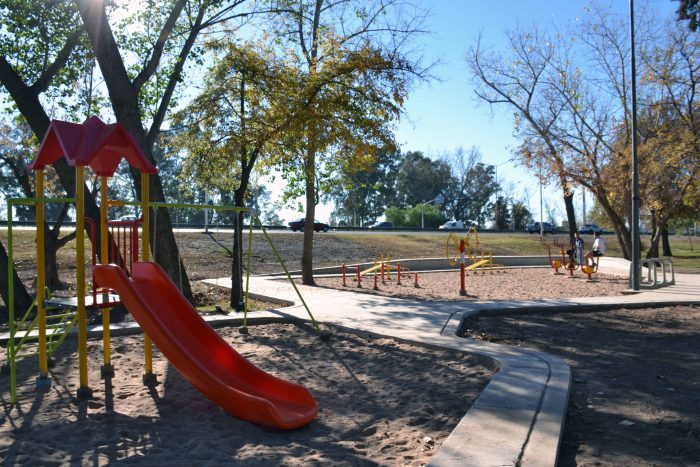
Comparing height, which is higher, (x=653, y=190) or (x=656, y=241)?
(x=653, y=190)

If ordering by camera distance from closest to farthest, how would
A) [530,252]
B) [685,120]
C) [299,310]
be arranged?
[299,310]
[685,120]
[530,252]

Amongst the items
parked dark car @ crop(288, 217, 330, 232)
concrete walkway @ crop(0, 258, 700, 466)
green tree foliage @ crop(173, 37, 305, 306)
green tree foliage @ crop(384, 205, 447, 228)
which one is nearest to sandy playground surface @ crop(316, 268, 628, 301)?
concrete walkway @ crop(0, 258, 700, 466)

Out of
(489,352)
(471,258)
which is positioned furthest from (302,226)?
(489,352)

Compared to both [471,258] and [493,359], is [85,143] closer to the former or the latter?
[493,359]

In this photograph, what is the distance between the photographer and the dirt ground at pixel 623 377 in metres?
4.50

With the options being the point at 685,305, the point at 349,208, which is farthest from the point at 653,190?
the point at 349,208

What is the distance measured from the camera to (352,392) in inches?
241

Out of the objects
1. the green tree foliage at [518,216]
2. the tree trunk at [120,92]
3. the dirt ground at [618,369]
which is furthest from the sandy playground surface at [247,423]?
the green tree foliage at [518,216]

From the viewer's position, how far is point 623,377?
21.8ft

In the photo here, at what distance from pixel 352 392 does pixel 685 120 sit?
25.4 meters

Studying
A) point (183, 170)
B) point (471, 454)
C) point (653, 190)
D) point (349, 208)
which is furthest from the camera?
point (349, 208)

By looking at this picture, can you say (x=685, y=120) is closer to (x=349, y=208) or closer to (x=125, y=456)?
(x=125, y=456)

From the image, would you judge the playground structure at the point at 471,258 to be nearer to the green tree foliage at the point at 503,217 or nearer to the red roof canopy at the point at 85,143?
the red roof canopy at the point at 85,143

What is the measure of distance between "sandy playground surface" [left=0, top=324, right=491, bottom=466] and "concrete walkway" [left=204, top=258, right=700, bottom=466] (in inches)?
11.2
